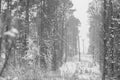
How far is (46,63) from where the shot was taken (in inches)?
696

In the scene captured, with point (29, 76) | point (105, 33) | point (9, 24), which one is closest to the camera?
point (9, 24)

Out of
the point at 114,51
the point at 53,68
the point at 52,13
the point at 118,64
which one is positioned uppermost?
the point at 52,13

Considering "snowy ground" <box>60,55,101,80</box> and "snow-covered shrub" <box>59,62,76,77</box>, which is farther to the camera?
"snowy ground" <box>60,55,101,80</box>

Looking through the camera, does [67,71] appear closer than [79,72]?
Yes

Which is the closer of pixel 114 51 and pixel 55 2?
pixel 114 51

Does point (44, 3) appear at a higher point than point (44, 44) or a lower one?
higher

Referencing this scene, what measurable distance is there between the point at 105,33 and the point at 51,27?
732 cm

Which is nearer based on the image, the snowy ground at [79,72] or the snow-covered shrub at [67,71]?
the snow-covered shrub at [67,71]

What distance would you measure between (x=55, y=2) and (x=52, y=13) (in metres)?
1.33

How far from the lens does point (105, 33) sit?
576 inches

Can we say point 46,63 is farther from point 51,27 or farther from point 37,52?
point 51,27

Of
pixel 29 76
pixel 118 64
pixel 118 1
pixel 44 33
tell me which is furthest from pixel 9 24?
pixel 44 33

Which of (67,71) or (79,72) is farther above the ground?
(67,71)

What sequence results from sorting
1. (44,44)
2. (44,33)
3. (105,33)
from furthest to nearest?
(44,33), (44,44), (105,33)
